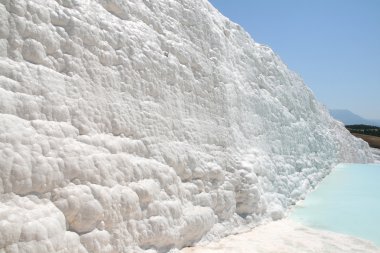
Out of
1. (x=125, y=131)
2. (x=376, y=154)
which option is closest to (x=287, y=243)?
(x=125, y=131)

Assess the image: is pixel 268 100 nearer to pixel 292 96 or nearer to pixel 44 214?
pixel 292 96

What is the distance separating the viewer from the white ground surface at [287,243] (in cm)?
385

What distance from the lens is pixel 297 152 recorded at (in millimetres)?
7387

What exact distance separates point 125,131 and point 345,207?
4.03 meters

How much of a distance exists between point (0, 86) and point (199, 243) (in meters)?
2.42

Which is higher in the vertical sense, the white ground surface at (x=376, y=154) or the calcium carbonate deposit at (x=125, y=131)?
the calcium carbonate deposit at (x=125, y=131)

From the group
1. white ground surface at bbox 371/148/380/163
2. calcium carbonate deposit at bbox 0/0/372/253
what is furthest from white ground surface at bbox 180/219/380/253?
white ground surface at bbox 371/148/380/163

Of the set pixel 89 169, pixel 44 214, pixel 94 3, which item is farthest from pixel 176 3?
pixel 44 214

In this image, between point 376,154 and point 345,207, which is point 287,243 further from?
point 376,154

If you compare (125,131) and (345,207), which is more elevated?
(125,131)

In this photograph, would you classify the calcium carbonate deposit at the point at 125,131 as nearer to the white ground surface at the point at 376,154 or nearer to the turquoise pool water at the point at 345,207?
the turquoise pool water at the point at 345,207

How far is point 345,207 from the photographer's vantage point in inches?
231

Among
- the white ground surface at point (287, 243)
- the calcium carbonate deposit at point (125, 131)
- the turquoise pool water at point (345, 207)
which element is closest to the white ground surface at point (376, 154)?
the turquoise pool water at point (345, 207)

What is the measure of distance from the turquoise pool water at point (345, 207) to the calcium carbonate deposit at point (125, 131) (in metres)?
0.45
